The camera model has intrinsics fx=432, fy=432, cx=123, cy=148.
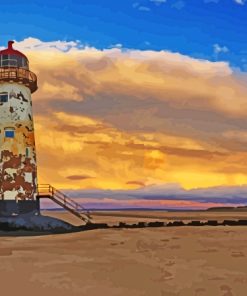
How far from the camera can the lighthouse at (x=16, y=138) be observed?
35094mm

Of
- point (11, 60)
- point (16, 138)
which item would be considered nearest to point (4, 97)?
point (11, 60)

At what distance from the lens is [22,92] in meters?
36.9

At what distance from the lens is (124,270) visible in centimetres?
1410

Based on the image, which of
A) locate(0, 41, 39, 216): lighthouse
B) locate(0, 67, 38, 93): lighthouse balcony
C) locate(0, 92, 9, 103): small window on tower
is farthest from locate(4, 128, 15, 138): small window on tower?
locate(0, 67, 38, 93): lighthouse balcony

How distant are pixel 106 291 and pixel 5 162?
86.3 ft

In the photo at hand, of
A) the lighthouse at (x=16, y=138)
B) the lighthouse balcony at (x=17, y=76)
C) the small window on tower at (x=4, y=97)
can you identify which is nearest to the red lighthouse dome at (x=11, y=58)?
the lighthouse at (x=16, y=138)

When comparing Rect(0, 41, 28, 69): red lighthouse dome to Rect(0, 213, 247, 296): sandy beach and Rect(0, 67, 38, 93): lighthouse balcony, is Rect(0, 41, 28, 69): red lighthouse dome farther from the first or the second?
Rect(0, 213, 247, 296): sandy beach

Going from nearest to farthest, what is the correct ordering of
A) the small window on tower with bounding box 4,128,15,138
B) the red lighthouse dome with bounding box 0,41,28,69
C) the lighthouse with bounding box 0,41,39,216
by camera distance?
the lighthouse with bounding box 0,41,39,216 → the small window on tower with bounding box 4,128,15,138 → the red lighthouse dome with bounding box 0,41,28,69

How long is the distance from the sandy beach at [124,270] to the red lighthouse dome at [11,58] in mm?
19211

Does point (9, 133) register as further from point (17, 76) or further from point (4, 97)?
point (17, 76)

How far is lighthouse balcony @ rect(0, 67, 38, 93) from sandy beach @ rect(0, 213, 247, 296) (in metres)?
18.3

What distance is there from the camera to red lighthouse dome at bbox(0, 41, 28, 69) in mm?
36125

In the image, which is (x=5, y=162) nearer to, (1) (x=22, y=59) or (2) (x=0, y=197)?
(2) (x=0, y=197)

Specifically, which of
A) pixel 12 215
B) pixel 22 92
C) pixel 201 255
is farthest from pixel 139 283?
pixel 22 92
